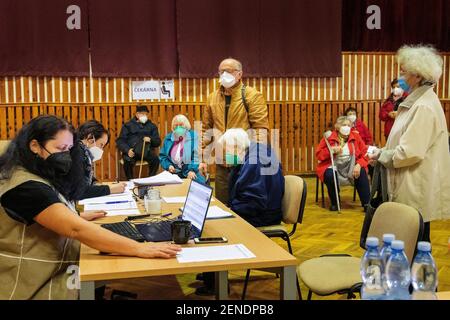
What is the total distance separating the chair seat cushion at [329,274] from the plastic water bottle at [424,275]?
99 cm

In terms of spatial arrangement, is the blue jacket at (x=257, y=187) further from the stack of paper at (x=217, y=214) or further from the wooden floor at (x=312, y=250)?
the wooden floor at (x=312, y=250)

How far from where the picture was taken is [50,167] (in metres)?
2.31

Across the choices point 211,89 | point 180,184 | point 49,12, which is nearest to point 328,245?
point 180,184

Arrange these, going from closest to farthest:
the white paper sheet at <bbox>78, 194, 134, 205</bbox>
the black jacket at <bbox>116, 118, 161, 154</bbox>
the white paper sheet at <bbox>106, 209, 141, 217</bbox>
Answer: the white paper sheet at <bbox>106, 209, 141, 217</bbox>, the white paper sheet at <bbox>78, 194, 134, 205</bbox>, the black jacket at <bbox>116, 118, 161, 154</bbox>

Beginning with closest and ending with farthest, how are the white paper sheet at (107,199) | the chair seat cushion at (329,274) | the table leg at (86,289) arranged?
the table leg at (86,289) < the chair seat cushion at (329,274) < the white paper sheet at (107,199)

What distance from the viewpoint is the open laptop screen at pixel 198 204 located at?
257 centimetres

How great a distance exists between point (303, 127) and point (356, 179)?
126 inches

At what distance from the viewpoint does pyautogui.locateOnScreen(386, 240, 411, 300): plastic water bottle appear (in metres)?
1.57

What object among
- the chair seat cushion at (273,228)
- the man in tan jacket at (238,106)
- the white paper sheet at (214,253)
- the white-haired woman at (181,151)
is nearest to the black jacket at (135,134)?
the white-haired woman at (181,151)

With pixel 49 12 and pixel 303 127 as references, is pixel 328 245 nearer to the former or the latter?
pixel 303 127

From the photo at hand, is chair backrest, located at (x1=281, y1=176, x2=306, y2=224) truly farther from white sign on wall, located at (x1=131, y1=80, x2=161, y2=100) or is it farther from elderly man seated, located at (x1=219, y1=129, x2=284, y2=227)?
white sign on wall, located at (x1=131, y1=80, x2=161, y2=100)

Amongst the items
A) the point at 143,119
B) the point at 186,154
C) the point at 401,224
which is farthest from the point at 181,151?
the point at 401,224

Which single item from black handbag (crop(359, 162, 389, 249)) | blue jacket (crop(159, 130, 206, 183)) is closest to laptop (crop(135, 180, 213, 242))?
black handbag (crop(359, 162, 389, 249))

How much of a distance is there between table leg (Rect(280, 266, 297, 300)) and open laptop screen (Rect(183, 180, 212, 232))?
1.72 feet
